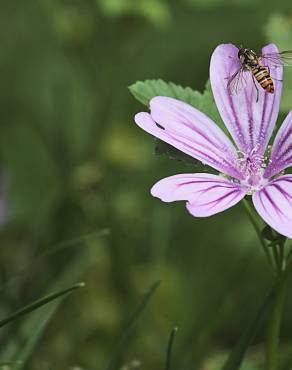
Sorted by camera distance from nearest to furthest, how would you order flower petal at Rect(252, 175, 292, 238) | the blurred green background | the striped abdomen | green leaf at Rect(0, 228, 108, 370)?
1. flower petal at Rect(252, 175, 292, 238)
2. the striped abdomen
3. green leaf at Rect(0, 228, 108, 370)
4. the blurred green background

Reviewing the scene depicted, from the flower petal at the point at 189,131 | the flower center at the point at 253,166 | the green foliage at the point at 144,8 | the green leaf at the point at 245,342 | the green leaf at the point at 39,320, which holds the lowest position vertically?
the green leaf at the point at 245,342

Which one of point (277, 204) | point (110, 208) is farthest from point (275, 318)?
point (110, 208)

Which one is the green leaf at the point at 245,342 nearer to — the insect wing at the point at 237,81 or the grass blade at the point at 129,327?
the grass blade at the point at 129,327

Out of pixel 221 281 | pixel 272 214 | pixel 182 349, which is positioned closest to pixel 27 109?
pixel 221 281

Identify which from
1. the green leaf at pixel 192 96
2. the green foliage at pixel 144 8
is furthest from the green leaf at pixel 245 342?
the green foliage at pixel 144 8

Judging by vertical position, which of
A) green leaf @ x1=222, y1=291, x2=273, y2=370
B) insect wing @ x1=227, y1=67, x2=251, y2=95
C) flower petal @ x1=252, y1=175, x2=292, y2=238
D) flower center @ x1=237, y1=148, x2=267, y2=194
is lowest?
green leaf @ x1=222, y1=291, x2=273, y2=370

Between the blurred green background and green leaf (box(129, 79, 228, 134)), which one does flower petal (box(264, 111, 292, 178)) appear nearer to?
green leaf (box(129, 79, 228, 134))

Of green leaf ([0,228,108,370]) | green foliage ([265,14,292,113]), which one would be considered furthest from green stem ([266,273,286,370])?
green foliage ([265,14,292,113])

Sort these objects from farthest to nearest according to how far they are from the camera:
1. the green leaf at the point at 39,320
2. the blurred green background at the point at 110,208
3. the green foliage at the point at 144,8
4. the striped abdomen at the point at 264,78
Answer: the green foliage at the point at 144,8, the blurred green background at the point at 110,208, the green leaf at the point at 39,320, the striped abdomen at the point at 264,78

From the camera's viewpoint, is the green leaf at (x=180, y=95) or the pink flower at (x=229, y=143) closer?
the pink flower at (x=229, y=143)
